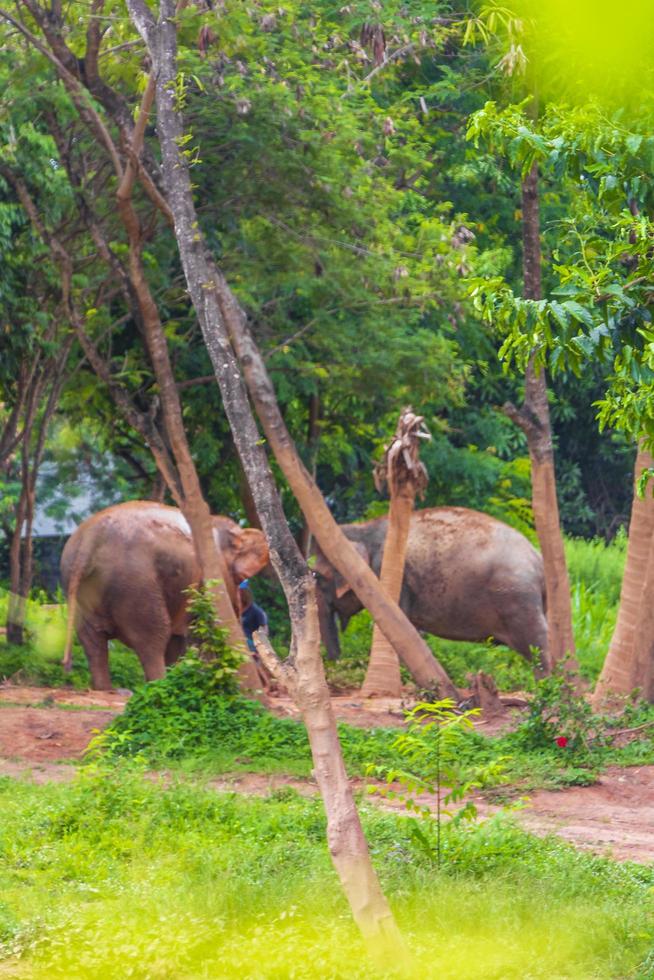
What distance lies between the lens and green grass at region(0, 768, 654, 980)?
603cm

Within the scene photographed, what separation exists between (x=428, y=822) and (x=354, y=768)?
2464mm

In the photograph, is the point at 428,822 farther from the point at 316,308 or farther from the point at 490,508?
the point at 490,508

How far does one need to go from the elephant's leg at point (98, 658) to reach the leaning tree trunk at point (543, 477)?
4249mm

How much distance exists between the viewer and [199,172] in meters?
14.3

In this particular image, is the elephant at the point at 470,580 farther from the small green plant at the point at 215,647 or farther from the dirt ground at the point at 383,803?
the small green plant at the point at 215,647

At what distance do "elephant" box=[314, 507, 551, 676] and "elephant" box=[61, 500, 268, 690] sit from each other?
5.57ft

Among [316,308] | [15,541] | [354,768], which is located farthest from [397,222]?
[354,768]

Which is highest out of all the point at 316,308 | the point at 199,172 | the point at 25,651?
the point at 199,172

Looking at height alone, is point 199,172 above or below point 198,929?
above

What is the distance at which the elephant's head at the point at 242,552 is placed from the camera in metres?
14.9

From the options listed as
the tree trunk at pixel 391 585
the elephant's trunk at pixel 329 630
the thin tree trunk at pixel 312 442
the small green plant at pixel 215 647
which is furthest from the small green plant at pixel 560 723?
the thin tree trunk at pixel 312 442

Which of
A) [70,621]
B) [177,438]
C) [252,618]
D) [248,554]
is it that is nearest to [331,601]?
[252,618]

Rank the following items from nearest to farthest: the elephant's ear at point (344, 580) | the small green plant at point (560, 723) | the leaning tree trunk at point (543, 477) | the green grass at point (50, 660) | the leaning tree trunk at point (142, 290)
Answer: the small green plant at point (560, 723), the leaning tree trunk at point (142, 290), the leaning tree trunk at point (543, 477), the green grass at point (50, 660), the elephant's ear at point (344, 580)

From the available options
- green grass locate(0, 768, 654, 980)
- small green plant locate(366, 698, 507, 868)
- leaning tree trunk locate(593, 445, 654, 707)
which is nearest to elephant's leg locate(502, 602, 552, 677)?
leaning tree trunk locate(593, 445, 654, 707)
